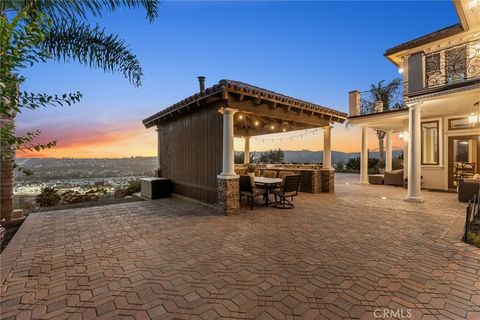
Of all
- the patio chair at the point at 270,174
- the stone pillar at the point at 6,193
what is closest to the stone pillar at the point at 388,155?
the patio chair at the point at 270,174

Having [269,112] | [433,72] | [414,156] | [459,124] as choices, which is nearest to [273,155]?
[459,124]

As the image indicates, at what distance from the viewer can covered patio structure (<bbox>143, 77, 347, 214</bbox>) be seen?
640 cm

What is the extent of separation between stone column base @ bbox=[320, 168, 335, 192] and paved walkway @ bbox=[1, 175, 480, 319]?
13.5 feet

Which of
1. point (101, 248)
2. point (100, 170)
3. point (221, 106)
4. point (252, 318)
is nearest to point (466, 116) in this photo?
point (221, 106)

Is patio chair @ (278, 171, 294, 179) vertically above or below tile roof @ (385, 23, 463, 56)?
below

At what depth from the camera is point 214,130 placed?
7.04 metres

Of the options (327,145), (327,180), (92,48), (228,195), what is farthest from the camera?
(327,145)

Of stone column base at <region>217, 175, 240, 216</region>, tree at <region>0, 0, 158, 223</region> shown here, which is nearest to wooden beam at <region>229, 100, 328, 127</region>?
stone column base at <region>217, 175, 240, 216</region>

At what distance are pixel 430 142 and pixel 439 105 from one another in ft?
10.4

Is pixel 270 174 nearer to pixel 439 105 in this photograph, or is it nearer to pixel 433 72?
pixel 433 72

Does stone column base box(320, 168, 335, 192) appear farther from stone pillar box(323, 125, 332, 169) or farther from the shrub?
the shrub

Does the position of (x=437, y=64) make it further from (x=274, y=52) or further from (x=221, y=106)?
(x=221, y=106)

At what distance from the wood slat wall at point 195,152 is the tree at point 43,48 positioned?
250cm

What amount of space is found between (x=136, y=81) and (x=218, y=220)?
4212mm
